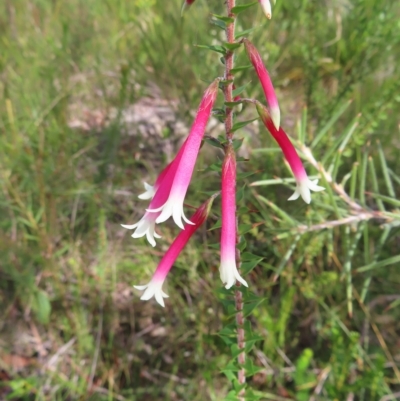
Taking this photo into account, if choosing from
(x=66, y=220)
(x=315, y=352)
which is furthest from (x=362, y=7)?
(x=66, y=220)

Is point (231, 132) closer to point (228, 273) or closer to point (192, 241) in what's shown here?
point (228, 273)

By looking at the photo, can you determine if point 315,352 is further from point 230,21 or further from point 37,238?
point 230,21

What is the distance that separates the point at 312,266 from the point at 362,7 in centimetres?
124

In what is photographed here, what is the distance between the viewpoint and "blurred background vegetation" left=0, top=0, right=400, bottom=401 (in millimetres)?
1818

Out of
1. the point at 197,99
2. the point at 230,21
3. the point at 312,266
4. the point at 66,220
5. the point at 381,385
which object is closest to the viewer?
the point at 230,21

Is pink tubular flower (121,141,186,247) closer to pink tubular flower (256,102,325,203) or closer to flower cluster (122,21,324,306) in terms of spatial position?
flower cluster (122,21,324,306)

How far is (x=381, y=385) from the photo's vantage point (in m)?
1.71

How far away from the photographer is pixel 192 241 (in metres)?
2.09

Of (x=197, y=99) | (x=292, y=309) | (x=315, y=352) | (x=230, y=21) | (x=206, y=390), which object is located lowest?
(x=206, y=390)

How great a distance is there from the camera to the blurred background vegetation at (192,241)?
1.82 meters

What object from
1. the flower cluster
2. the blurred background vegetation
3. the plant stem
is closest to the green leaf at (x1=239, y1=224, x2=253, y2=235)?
the plant stem

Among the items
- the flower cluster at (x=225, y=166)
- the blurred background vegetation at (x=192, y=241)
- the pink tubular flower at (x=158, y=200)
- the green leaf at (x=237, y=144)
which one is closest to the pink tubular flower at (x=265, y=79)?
the flower cluster at (x=225, y=166)

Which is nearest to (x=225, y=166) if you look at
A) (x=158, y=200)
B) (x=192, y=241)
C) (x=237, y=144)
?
(x=237, y=144)

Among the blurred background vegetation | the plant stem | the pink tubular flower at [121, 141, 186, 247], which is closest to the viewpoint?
the plant stem
